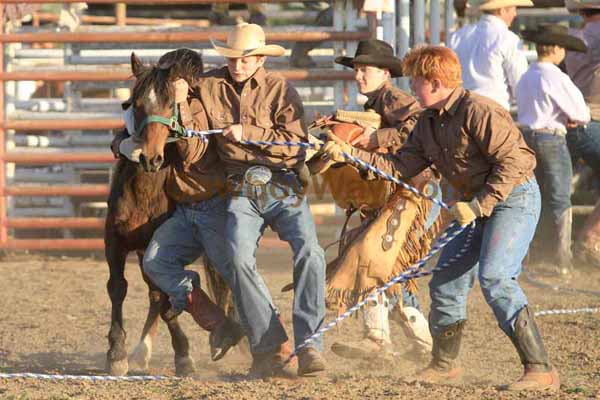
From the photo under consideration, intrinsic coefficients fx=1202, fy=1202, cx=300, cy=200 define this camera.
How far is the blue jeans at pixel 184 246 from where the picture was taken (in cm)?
584

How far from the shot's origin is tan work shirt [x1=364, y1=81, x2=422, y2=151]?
6086 mm

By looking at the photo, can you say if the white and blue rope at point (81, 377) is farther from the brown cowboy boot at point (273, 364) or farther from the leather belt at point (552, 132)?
the leather belt at point (552, 132)

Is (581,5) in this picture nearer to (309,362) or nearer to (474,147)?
(474,147)

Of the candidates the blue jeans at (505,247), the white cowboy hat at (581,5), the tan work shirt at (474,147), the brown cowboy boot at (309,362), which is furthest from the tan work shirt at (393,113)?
the white cowboy hat at (581,5)

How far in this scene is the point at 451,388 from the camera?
5266 mm

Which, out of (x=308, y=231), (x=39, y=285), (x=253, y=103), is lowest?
(x=39, y=285)

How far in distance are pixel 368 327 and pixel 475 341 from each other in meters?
0.97

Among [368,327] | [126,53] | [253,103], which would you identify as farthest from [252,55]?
[126,53]

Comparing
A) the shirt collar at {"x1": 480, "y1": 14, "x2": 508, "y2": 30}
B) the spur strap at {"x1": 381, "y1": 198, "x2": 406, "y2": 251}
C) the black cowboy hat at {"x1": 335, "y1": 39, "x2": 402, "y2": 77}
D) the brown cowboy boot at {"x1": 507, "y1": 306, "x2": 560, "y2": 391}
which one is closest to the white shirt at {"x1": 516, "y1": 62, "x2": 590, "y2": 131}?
the shirt collar at {"x1": 480, "y1": 14, "x2": 508, "y2": 30}

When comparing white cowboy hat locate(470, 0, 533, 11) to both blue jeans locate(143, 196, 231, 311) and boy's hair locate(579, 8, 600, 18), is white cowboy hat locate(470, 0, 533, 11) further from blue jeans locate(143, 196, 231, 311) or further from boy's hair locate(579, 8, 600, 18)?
blue jeans locate(143, 196, 231, 311)

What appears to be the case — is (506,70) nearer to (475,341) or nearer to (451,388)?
(475,341)

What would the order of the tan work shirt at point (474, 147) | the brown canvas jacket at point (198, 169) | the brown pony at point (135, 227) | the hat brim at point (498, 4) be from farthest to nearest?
the hat brim at point (498, 4) < the brown pony at point (135, 227) < the brown canvas jacket at point (198, 169) < the tan work shirt at point (474, 147)

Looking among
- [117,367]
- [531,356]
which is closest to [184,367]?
[117,367]

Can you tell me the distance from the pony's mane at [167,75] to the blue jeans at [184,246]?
58cm
